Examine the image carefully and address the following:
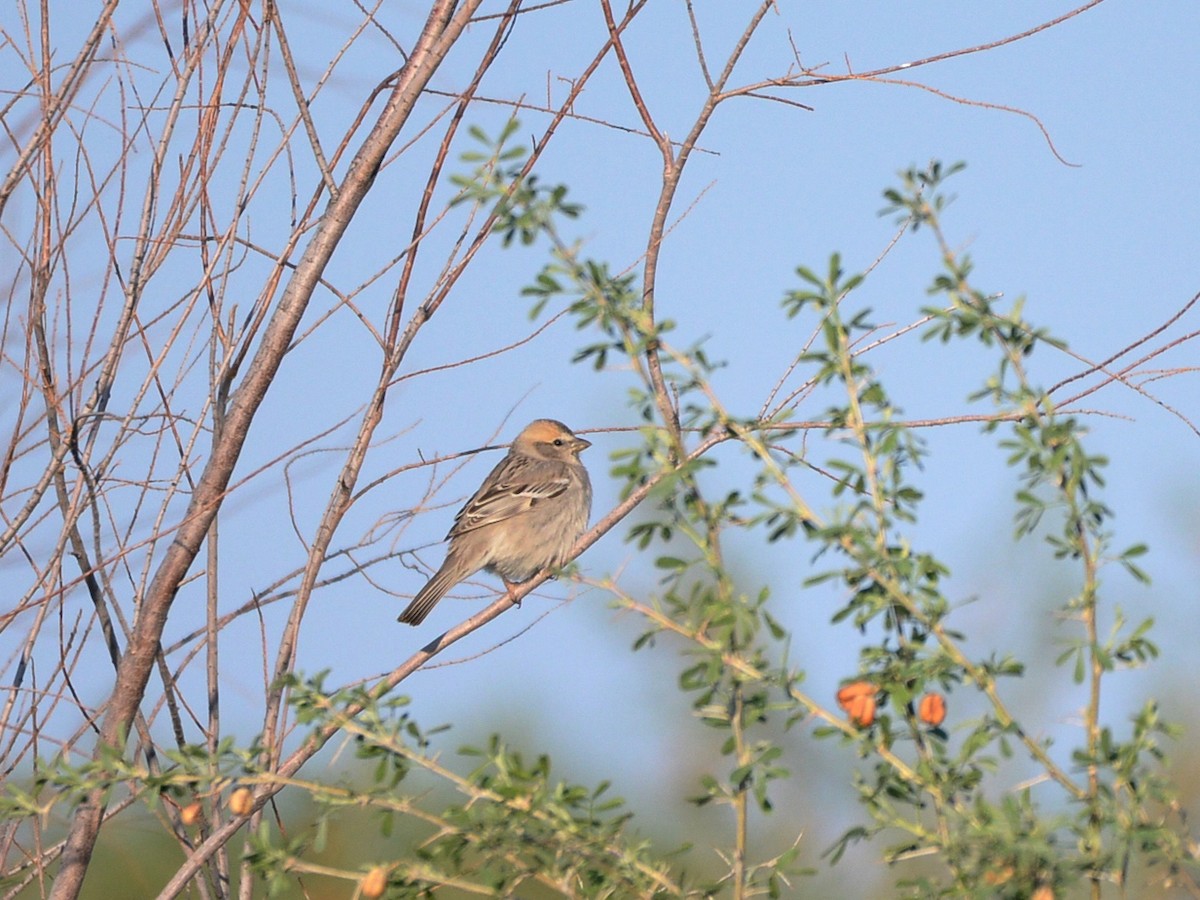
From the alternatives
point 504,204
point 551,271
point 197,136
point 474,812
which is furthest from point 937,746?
point 197,136

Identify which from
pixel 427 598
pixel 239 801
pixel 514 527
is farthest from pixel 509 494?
pixel 239 801

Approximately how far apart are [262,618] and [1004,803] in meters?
2.81

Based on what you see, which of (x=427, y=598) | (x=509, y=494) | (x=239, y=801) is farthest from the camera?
(x=509, y=494)

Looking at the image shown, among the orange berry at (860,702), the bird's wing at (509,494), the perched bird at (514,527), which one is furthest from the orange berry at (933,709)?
the bird's wing at (509,494)

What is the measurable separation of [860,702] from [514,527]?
17.7 ft

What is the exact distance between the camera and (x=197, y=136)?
4.37 meters

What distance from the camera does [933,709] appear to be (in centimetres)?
257

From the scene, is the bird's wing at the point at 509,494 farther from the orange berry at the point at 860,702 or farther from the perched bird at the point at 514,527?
the orange berry at the point at 860,702

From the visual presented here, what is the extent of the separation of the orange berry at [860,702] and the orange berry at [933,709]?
0.10 m

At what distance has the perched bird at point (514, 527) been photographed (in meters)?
7.75

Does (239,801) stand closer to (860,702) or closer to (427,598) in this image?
(860,702)

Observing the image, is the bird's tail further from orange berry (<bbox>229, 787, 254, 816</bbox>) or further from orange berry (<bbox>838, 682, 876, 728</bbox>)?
orange berry (<bbox>838, 682, 876, 728</bbox>)

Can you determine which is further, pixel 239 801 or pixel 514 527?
pixel 514 527

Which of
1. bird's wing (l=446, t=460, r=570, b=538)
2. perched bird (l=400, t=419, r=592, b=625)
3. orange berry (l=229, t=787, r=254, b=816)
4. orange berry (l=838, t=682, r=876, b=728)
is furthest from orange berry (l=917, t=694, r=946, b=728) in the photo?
bird's wing (l=446, t=460, r=570, b=538)
